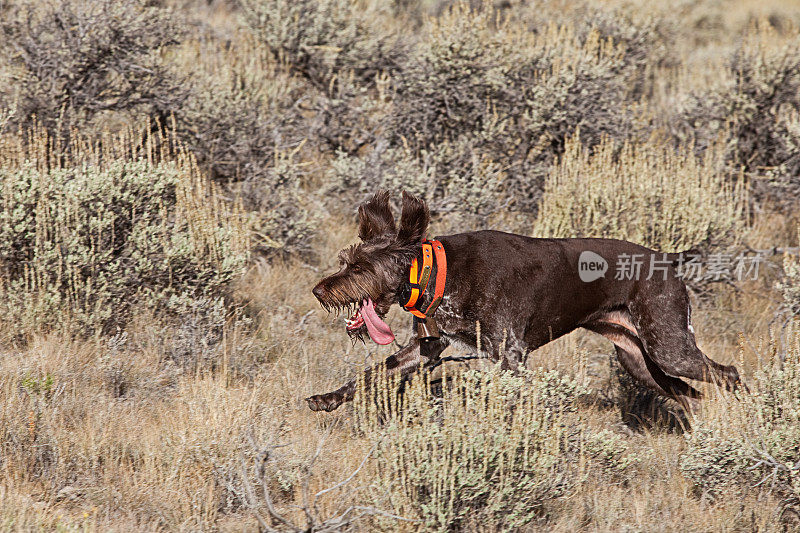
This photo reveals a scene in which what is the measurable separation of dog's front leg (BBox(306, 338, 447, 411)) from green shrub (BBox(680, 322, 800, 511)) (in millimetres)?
1569

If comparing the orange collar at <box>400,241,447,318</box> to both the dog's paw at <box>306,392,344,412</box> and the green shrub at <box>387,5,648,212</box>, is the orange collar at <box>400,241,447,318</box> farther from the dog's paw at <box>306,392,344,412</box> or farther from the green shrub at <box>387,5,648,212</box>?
the green shrub at <box>387,5,648,212</box>

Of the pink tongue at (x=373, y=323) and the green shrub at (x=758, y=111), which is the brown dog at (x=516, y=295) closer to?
the pink tongue at (x=373, y=323)

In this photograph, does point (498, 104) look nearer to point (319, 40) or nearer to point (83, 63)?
point (319, 40)

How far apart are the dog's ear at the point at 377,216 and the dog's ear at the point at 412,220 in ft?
0.38

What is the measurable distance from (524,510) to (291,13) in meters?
7.53

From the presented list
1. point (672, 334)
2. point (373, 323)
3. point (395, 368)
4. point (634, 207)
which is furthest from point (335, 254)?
point (672, 334)

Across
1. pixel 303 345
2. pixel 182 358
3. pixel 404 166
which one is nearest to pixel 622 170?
pixel 404 166

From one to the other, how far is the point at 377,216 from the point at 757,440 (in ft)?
7.84

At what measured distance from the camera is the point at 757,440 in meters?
4.32

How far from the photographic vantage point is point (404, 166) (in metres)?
8.18

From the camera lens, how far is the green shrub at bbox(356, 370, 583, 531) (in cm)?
370

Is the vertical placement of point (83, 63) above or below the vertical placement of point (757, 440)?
above

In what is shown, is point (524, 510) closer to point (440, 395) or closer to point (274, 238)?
point (440, 395)

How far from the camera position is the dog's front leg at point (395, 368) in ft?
15.9
